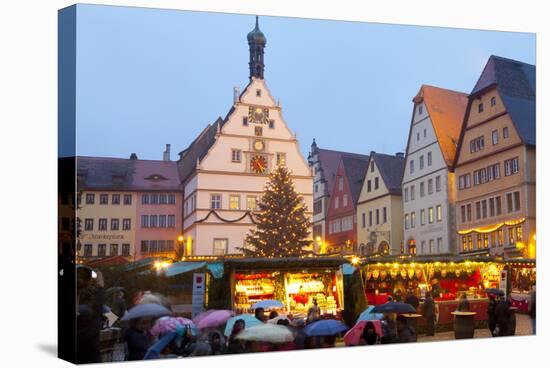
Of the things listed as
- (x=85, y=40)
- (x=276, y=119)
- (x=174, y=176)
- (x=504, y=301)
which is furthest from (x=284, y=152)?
(x=504, y=301)

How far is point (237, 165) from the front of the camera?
786 inches

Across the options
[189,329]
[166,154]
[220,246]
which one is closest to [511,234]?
[220,246]

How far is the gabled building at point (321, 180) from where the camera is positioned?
20453 millimetres

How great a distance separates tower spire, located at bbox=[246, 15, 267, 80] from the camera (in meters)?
19.3

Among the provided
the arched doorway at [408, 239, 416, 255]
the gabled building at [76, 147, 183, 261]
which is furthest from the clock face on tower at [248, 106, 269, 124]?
the arched doorway at [408, 239, 416, 255]

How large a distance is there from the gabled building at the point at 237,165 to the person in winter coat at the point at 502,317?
5.69m

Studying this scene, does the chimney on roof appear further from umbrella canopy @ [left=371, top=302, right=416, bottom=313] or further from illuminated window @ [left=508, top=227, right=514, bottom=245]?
illuminated window @ [left=508, top=227, right=514, bottom=245]

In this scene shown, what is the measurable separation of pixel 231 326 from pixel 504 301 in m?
6.92

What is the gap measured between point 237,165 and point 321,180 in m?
2.05

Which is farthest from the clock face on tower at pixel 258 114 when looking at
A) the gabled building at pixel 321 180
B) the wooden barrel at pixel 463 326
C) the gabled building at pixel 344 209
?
the wooden barrel at pixel 463 326

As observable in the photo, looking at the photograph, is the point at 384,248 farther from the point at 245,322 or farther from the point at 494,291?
the point at 245,322

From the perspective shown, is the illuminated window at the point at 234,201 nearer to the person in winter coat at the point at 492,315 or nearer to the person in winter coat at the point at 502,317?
the person in winter coat at the point at 492,315

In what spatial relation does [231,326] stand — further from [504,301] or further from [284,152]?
[504,301]

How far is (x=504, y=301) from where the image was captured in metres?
21.7
